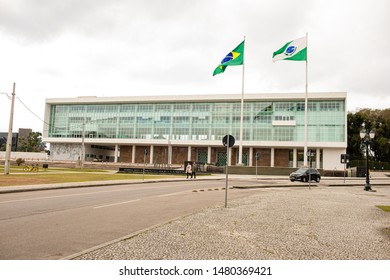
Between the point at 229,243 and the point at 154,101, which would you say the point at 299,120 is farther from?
the point at 229,243

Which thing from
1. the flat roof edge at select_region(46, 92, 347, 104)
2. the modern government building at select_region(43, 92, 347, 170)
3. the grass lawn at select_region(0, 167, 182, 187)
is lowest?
the grass lawn at select_region(0, 167, 182, 187)

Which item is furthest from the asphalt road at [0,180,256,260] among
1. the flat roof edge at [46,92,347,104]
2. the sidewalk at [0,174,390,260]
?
the flat roof edge at [46,92,347,104]

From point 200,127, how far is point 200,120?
5.92ft

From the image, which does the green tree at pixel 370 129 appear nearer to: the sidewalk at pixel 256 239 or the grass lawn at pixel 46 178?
the grass lawn at pixel 46 178

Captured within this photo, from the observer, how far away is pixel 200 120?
8025 centimetres

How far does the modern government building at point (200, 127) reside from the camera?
7225cm

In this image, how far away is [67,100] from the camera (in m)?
89.1

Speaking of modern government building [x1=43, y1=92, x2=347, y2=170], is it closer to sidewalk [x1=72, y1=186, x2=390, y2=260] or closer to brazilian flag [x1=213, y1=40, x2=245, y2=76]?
brazilian flag [x1=213, y1=40, x2=245, y2=76]

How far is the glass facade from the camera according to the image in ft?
237

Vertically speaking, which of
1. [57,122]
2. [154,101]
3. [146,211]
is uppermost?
[154,101]

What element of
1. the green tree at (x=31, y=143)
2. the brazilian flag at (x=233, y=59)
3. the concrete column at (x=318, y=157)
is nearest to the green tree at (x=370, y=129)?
the concrete column at (x=318, y=157)
